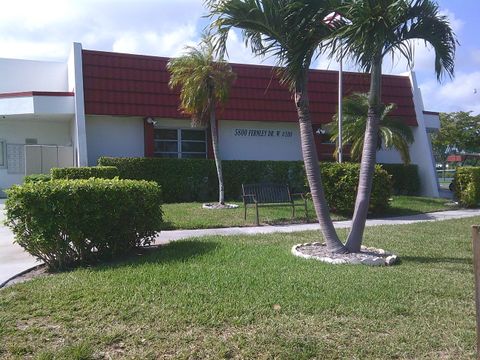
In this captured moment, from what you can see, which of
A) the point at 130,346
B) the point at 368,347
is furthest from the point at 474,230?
the point at 130,346

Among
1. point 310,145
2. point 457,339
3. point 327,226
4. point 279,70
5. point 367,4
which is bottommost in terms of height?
point 457,339

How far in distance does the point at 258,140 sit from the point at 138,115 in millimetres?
5265

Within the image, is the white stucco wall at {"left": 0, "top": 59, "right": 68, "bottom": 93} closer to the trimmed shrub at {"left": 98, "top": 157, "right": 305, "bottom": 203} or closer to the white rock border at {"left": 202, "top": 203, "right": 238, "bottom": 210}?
the trimmed shrub at {"left": 98, "top": 157, "right": 305, "bottom": 203}

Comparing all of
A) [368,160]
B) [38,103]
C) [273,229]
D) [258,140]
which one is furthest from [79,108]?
[368,160]

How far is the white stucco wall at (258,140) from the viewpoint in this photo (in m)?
20.5

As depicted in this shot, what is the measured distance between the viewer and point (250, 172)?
18.6 meters

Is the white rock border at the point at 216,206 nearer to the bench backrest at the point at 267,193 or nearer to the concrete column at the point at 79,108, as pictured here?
the bench backrest at the point at 267,193

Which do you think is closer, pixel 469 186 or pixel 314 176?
pixel 314 176

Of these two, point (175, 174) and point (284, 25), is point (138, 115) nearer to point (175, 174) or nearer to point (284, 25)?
point (175, 174)

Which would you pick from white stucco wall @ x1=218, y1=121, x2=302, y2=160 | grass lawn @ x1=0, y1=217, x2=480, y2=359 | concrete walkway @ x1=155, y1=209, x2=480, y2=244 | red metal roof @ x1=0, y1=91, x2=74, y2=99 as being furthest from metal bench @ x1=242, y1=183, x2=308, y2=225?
red metal roof @ x1=0, y1=91, x2=74, y2=99

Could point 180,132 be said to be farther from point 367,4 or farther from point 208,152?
point 367,4

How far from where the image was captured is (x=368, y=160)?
7828 mm

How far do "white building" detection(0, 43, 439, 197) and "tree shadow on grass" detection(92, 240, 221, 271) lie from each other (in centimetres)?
956

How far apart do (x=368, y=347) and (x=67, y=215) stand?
4600 millimetres
